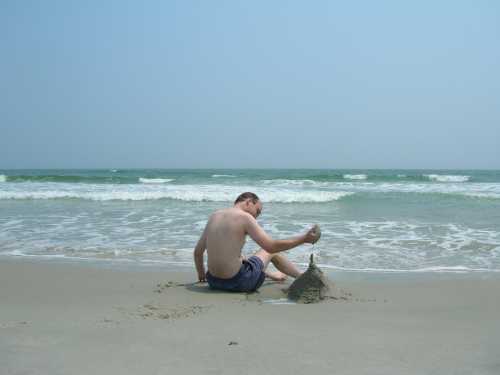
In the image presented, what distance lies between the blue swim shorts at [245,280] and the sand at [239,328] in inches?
4.3

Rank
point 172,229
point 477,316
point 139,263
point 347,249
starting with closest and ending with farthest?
point 477,316
point 139,263
point 347,249
point 172,229

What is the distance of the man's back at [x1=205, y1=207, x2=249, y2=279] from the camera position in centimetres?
449

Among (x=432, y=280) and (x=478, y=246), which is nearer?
(x=432, y=280)

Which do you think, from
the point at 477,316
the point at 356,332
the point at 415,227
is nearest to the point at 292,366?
the point at 356,332

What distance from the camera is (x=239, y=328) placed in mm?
3250

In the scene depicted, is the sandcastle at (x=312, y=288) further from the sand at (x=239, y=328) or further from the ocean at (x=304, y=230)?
the ocean at (x=304, y=230)

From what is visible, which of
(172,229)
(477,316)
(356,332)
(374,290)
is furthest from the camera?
(172,229)

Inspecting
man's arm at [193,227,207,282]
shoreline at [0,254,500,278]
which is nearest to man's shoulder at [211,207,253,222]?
man's arm at [193,227,207,282]

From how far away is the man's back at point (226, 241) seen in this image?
4488 millimetres

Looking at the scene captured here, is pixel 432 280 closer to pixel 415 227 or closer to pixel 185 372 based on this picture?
pixel 185 372

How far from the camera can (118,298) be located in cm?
426

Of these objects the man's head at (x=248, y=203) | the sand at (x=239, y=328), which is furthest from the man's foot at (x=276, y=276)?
the man's head at (x=248, y=203)

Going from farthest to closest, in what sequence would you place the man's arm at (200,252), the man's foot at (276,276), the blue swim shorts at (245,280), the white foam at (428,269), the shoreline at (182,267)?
the white foam at (428,269) < the shoreline at (182,267) < the man's foot at (276,276) < the man's arm at (200,252) < the blue swim shorts at (245,280)

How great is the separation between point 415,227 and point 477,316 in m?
6.20
